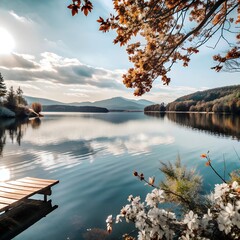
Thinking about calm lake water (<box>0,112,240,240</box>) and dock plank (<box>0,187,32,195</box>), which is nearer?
calm lake water (<box>0,112,240,240</box>)

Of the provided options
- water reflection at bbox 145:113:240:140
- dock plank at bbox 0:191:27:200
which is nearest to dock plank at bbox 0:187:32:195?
dock plank at bbox 0:191:27:200

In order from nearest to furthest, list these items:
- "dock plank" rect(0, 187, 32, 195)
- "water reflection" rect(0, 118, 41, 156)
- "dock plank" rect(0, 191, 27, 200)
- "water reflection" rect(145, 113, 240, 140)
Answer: "dock plank" rect(0, 191, 27, 200)
"dock plank" rect(0, 187, 32, 195)
"water reflection" rect(0, 118, 41, 156)
"water reflection" rect(145, 113, 240, 140)

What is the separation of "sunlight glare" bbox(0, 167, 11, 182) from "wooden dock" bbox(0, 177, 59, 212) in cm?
413

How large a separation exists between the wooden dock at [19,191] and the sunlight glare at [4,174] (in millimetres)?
4126

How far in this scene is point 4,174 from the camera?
15.6 meters

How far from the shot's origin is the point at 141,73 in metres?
7.54

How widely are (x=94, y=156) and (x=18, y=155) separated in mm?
7799

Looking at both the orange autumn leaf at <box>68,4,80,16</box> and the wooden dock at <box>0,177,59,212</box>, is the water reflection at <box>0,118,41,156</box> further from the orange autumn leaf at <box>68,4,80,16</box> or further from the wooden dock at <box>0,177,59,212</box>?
the orange autumn leaf at <box>68,4,80,16</box>

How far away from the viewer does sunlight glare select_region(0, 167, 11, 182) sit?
14.5 m

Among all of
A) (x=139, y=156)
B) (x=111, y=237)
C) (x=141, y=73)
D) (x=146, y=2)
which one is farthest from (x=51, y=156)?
(x=146, y=2)

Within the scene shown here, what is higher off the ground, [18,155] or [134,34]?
[134,34]

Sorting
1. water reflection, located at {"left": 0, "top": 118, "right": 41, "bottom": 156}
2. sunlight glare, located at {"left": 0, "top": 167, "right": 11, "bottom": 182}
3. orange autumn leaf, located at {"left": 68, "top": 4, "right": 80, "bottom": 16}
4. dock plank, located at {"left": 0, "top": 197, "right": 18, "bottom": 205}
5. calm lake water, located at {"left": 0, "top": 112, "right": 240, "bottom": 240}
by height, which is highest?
orange autumn leaf, located at {"left": 68, "top": 4, "right": 80, "bottom": 16}

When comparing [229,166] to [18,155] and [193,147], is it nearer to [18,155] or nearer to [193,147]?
[193,147]

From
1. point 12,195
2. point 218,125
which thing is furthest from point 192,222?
point 218,125
